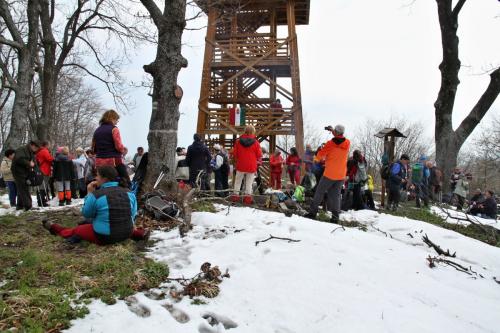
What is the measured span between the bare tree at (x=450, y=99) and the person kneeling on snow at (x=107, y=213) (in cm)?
1071

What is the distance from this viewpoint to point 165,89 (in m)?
6.12

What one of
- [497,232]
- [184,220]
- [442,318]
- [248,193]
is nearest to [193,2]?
[248,193]

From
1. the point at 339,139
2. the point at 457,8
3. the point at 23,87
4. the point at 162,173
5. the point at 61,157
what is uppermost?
the point at 457,8

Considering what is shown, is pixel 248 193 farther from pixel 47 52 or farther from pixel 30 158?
pixel 47 52

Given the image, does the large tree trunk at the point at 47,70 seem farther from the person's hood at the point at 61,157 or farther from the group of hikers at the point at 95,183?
the person's hood at the point at 61,157

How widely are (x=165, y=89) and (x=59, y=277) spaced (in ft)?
12.4

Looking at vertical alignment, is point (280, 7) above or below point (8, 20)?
above

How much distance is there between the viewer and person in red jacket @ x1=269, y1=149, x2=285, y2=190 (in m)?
11.5

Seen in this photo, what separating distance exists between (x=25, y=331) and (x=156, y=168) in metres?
3.94

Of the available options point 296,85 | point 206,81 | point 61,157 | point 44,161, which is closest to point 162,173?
point 61,157

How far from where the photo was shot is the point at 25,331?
2297 mm

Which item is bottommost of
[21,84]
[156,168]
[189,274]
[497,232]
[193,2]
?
[497,232]

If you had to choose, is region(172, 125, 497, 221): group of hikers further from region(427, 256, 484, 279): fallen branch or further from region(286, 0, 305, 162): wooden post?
region(286, 0, 305, 162): wooden post

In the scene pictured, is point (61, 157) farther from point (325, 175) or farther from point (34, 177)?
point (325, 175)
